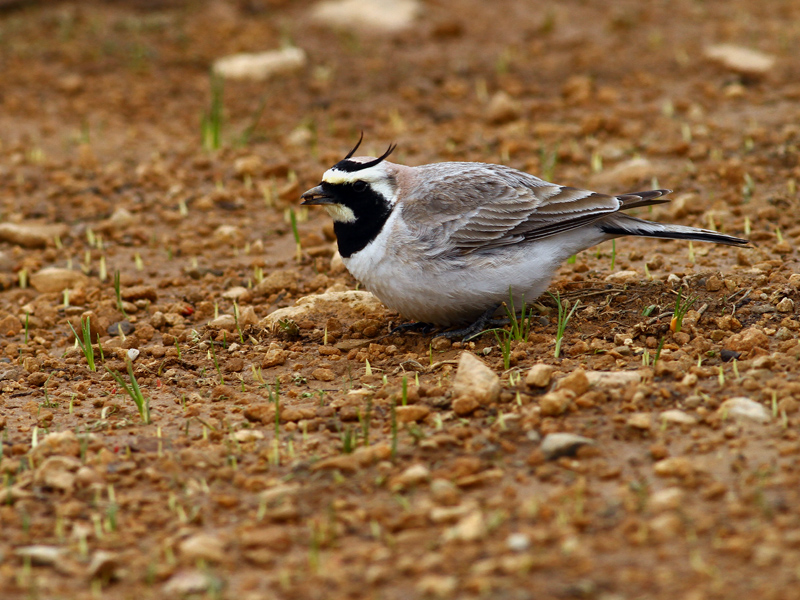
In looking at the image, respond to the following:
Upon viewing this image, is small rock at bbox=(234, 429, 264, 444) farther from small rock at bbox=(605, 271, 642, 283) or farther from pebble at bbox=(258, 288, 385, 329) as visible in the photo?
small rock at bbox=(605, 271, 642, 283)

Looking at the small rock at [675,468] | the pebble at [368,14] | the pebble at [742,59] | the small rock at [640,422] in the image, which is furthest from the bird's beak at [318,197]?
the pebble at [368,14]

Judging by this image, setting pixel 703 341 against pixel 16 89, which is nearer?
pixel 703 341

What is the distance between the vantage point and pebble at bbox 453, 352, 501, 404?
15.4 ft

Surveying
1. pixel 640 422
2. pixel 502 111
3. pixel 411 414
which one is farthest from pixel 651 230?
pixel 502 111

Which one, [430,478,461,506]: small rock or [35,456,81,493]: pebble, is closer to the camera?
[430,478,461,506]: small rock

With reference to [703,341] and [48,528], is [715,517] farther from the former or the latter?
[48,528]

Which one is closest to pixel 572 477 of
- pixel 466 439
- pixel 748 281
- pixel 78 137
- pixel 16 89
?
pixel 466 439

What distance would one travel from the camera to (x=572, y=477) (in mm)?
3998

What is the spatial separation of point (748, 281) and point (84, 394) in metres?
4.19

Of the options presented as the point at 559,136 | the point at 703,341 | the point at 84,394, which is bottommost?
the point at 84,394

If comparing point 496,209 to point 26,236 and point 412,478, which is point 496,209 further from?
point 26,236

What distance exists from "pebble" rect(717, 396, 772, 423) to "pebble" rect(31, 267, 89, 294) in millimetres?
4781

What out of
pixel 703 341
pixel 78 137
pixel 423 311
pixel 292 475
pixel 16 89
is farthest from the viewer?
pixel 16 89

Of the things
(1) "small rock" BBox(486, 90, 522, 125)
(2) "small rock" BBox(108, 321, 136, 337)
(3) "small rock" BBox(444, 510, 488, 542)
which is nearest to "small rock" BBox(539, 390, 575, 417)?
(3) "small rock" BBox(444, 510, 488, 542)
